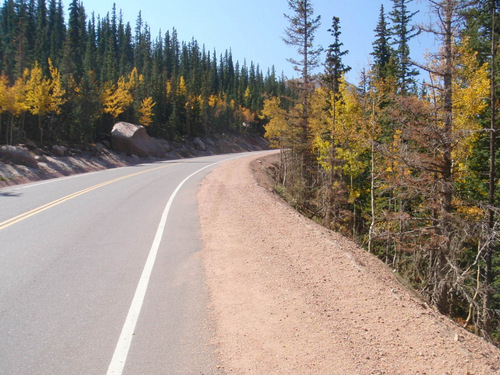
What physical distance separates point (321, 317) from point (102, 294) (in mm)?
3326

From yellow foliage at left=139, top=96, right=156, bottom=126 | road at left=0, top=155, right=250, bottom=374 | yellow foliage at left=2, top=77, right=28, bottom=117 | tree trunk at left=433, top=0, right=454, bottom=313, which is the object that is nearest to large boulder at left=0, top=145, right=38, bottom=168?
yellow foliage at left=2, top=77, right=28, bottom=117

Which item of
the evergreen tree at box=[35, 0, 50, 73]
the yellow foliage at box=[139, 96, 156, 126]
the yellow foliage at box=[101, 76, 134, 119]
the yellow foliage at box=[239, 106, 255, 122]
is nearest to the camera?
the yellow foliage at box=[101, 76, 134, 119]

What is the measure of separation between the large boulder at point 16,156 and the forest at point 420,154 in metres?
17.0

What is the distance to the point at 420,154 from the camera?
Answer: 11.2 m

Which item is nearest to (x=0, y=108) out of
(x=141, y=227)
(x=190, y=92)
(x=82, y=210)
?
(x=82, y=210)

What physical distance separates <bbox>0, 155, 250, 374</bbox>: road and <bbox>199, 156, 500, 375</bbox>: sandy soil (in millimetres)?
440

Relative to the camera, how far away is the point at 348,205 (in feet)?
102

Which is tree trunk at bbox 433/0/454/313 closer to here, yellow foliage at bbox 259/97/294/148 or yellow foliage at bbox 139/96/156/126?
yellow foliage at bbox 259/97/294/148

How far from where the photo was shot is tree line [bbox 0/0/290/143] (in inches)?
1312

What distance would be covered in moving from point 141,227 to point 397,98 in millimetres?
8727

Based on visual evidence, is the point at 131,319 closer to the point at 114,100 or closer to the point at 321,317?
the point at 321,317

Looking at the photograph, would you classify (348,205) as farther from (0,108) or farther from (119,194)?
(0,108)

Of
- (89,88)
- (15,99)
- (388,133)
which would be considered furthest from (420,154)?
(89,88)

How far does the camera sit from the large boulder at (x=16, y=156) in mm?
23172
